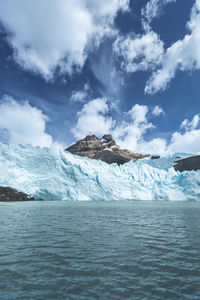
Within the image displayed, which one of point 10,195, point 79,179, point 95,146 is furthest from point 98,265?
point 95,146

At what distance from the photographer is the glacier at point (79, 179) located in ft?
87.8

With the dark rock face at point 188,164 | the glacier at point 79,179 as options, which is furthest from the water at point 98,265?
the dark rock face at point 188,164

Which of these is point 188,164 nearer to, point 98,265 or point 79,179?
point 79,179

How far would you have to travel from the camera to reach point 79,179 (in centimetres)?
2892

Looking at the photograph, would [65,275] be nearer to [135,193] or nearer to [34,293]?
[34,293]

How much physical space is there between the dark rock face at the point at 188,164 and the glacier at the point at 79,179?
17408 mm

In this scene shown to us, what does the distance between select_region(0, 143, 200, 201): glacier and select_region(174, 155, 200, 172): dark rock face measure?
1741 cm

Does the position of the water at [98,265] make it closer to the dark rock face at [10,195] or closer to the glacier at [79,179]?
the dark rock face at [10,195]

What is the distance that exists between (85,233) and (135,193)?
2565 centimetres

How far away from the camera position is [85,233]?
8172mm

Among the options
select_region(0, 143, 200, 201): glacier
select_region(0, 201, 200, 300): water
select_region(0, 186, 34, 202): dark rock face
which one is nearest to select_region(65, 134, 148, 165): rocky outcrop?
select_region(0, 143, 200, 201): glacier

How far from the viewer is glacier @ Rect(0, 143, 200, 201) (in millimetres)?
26766

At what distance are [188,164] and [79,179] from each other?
36.7 m

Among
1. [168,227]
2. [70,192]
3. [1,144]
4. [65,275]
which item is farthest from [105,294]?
[1,144]
